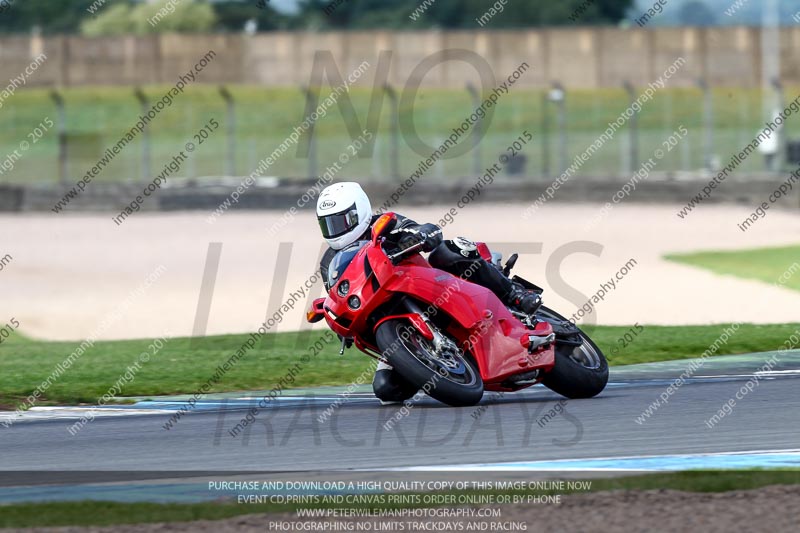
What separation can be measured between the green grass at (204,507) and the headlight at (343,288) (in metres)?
2.74

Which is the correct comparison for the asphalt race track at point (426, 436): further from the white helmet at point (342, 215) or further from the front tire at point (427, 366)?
the white helmet at point (342, 215)

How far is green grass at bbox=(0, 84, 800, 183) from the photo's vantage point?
45.2 meters

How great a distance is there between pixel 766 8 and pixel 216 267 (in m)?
29.8

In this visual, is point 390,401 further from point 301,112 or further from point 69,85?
point 69,85

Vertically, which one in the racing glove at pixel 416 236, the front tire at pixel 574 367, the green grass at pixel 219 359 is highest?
the racing glove at pixel 416 236

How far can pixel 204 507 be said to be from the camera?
6.73m

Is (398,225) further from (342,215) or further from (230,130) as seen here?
(230,130)

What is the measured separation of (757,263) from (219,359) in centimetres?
1217

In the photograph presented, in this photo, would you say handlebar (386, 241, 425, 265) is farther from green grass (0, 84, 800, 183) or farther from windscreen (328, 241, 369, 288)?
green grass (0, 84, 800, 183)

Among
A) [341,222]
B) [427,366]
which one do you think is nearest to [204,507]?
[427,366]

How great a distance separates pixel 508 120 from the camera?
58.2 m

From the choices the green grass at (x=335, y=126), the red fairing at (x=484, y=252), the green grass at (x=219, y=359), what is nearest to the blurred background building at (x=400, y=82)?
the green grass at (x=335, y=126)

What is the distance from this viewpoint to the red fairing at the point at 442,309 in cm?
926

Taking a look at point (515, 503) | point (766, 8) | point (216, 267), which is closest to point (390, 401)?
point (515, 503)
